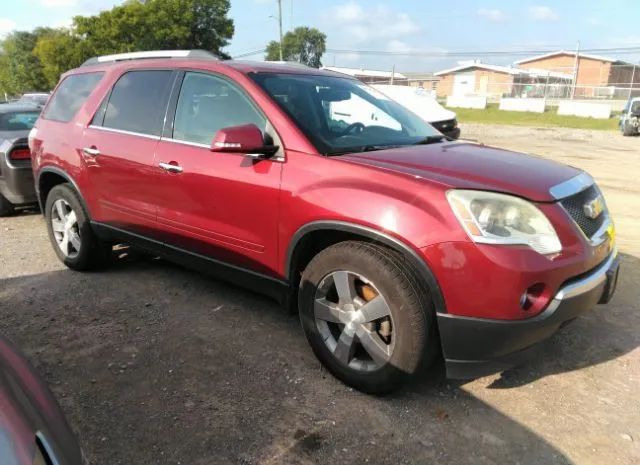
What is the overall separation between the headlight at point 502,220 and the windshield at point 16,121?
21.4ft

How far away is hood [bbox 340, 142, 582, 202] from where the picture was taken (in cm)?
262

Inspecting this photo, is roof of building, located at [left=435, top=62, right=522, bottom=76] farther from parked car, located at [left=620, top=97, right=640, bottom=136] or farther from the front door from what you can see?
the front door

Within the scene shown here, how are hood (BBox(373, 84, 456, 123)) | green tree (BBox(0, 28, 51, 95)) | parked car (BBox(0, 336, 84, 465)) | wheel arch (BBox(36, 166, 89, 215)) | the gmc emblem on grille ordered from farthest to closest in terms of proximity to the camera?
green tree (BBox(0, 28, 51, 95))
hood (BBox(373, 84, 456, 123))
wheel arch (BBox(36, 166, 89, 215))
the gmc emblem on grille
parked car (BBox(0, 336, 84, 465))

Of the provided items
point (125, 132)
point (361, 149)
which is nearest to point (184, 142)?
point (125, 132)

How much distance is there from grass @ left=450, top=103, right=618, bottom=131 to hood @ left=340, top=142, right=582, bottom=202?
80.2ft

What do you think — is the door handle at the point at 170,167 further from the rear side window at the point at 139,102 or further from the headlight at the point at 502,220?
the headlight at the point at 502,220

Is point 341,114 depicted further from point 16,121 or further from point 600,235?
point 16,121

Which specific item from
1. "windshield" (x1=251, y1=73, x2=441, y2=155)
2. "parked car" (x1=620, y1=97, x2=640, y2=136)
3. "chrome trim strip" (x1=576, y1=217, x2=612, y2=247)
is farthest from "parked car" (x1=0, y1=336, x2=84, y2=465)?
"parked car" (x1=620, y1=97, x2=640, y2=136)

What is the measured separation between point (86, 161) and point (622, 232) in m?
5.78

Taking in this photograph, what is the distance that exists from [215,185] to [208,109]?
23.3 inches

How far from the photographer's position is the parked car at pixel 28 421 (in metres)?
1.32

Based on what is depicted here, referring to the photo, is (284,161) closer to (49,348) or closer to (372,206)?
(372,206)

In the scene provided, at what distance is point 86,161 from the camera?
443 centimetres

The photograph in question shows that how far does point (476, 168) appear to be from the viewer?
2850 mm
